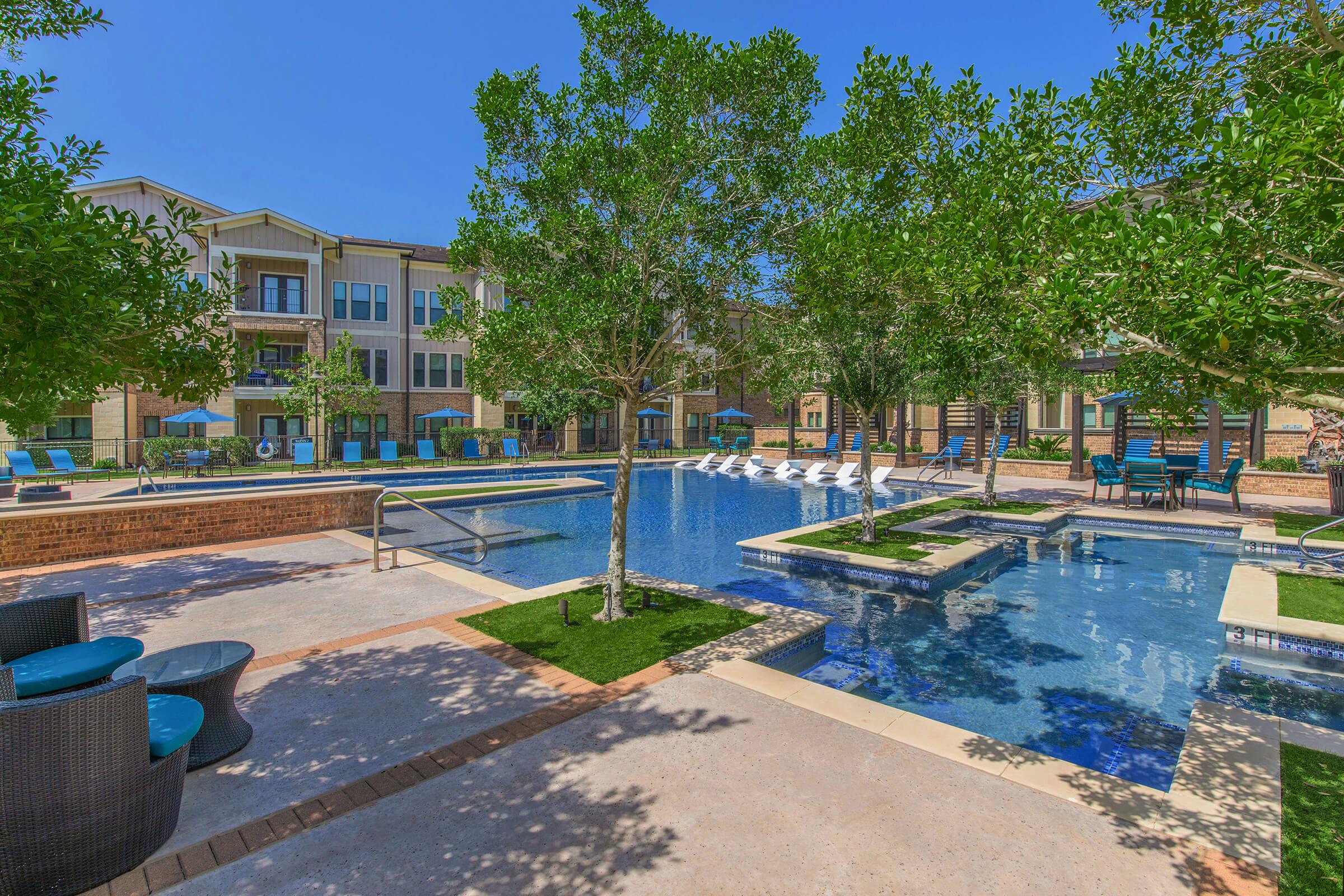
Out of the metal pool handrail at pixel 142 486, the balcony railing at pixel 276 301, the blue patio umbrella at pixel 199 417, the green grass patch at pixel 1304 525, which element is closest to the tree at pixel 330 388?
the blue patio umbrella at pixel 199 417

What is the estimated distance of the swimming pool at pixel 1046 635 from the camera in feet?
19.4

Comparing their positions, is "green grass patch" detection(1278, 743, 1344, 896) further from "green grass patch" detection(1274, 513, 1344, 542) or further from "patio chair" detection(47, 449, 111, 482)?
"patio chair" detection(47, 449, 111, 482)

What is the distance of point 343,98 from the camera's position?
2006 centimetres

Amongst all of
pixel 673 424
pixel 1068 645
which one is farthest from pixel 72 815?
pixel 673 424

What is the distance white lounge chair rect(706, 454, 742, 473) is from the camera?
1085 inches

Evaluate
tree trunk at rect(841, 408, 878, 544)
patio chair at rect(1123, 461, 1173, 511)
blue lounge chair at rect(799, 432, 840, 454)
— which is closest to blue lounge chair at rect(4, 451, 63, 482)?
tree trunk at rect(841, 408, 878, 544)

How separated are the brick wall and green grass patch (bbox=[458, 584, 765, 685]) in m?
6.87

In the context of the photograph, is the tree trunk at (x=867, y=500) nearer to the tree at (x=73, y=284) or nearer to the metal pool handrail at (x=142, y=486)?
the tree at (x=73, y=284)

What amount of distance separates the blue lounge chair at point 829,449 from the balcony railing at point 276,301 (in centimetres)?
2580

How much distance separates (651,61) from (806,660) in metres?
6.50

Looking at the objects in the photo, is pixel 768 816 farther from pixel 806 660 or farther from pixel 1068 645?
pixel 1068 645

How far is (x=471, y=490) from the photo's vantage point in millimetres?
18984

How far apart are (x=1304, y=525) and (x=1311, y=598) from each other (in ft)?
21.1

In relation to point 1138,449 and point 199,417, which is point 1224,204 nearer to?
point 1138,449
